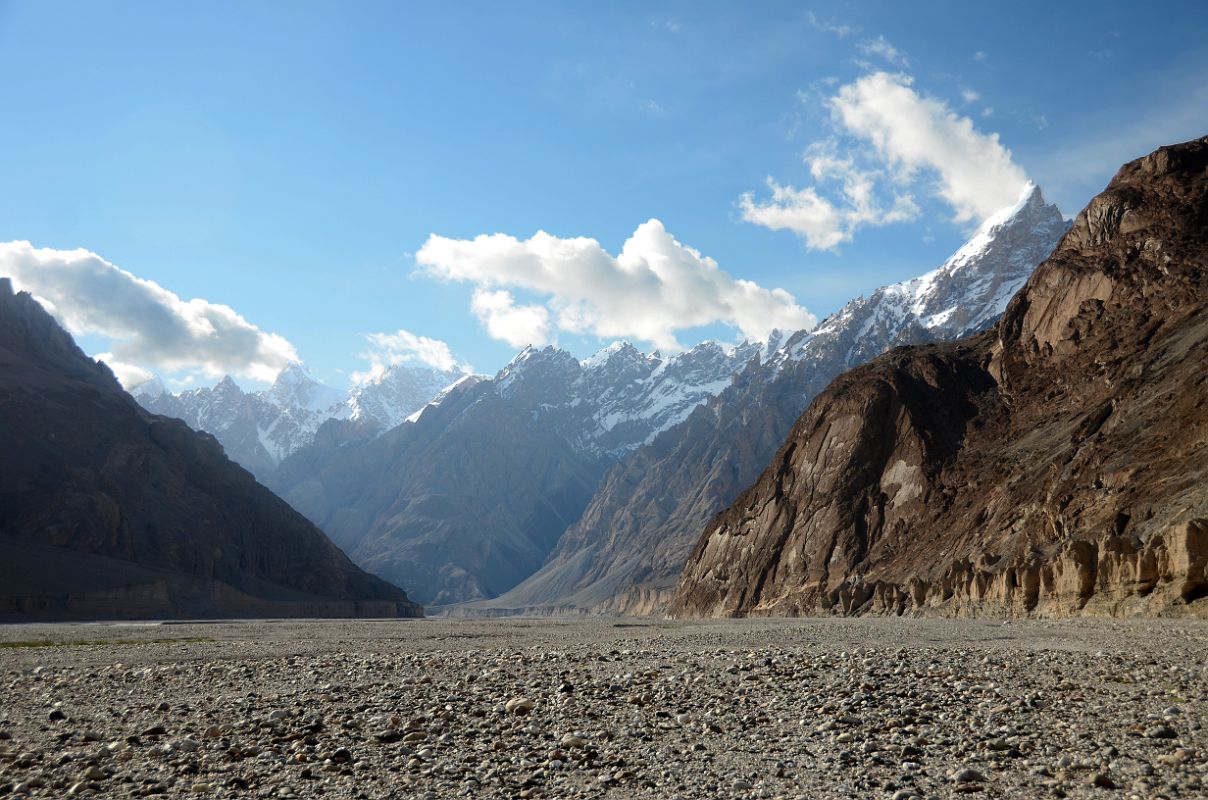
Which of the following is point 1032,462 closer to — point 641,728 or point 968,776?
point 641,728

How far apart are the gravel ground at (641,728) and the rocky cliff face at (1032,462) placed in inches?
975

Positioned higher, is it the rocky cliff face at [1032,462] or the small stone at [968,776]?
the rocky cliff face at [1032,462]

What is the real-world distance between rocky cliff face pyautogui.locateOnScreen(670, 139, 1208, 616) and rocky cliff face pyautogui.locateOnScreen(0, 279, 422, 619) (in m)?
72.6

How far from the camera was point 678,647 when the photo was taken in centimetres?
3538

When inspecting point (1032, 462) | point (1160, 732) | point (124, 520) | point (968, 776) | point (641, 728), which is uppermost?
point (1032, 462)

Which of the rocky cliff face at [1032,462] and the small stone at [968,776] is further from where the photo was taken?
the rocky cliff face at [1032,462]

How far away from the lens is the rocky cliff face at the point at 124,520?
127812 millimetres

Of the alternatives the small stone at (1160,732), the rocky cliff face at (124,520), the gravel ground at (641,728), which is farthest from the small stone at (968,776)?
the rocky cliff face at (124,520)

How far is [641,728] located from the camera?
17.2m

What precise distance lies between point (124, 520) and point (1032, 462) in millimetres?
126094

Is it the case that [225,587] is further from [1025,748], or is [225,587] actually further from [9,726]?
[1025,748]

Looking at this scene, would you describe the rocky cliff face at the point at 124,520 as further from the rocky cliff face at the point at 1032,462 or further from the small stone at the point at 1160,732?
the small stone at the point at 1160,732

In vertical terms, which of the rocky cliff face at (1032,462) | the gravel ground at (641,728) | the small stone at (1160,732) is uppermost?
the rocky cliff face at (1032,462)

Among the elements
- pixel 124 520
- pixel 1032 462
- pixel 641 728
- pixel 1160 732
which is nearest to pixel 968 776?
pixel 1160 732
